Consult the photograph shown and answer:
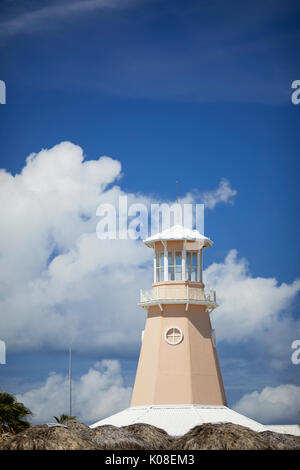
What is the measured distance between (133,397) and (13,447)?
27.9 m

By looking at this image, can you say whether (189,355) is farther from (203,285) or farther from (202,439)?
(202,439)

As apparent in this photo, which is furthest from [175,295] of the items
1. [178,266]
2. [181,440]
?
[181,440]

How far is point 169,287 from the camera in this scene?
60.6 meters

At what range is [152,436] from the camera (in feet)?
140

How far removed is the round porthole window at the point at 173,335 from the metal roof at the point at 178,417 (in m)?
4.44

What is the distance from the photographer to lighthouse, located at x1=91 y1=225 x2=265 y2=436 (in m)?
57.5

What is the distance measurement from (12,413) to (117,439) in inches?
599

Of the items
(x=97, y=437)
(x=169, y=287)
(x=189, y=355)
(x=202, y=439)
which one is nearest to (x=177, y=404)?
(x=189, y=355)

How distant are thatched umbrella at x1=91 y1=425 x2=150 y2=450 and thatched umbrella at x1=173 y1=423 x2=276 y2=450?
5.71m

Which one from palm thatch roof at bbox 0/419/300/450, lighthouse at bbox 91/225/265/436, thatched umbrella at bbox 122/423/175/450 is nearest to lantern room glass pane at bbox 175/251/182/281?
lighthouse at bbox 91/225/265/436

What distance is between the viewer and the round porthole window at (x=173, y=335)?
194 ft

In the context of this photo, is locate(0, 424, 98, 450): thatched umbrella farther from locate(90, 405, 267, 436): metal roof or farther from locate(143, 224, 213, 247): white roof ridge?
locate(143, 224, 213, 247): white roof ridge

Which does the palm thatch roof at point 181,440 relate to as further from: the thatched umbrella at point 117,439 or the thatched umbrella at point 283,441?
the thatched umbrella at point 117,439

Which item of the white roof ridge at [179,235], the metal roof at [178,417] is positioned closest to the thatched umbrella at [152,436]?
the metal roof at [178,417]
